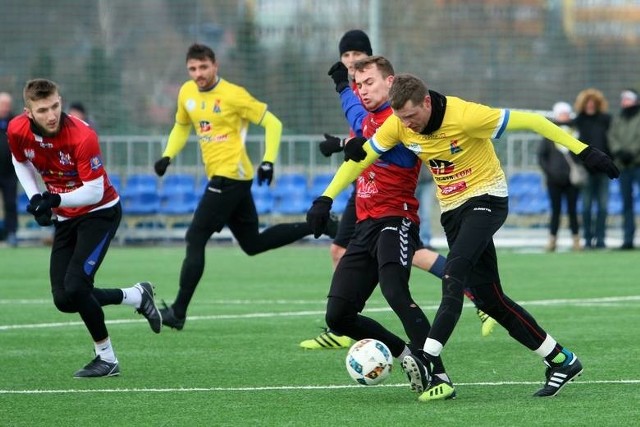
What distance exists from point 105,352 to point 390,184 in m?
2.16

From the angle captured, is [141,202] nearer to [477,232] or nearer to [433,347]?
[477,232]

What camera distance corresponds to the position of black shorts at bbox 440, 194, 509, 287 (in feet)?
26.0

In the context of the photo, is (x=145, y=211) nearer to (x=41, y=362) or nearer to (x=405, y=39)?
(x=405, y=39)

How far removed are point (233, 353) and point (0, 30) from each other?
1904 centimetres

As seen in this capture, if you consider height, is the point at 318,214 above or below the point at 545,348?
above

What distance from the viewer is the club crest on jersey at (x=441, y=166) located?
8070mm

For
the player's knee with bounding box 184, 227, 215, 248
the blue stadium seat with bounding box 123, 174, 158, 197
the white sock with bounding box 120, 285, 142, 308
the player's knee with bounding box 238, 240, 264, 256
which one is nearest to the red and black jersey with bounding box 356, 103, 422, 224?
the white sock with bounding box 120, 285, 142, 308

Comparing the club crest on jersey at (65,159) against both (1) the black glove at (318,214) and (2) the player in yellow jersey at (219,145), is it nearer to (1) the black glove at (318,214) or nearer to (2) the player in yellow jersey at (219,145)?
(1) the black glove at (318,214)

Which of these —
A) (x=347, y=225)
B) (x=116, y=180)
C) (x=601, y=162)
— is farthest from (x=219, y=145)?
(x=116, y=180)

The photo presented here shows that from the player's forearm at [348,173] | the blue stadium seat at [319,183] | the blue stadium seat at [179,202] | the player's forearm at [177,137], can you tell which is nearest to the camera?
the player's forearm at [348,173]

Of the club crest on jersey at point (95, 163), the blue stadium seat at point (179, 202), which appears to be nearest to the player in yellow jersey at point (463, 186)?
the club crest on jersey at point (95, 163)

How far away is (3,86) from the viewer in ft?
91.5

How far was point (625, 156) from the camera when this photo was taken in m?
20.7

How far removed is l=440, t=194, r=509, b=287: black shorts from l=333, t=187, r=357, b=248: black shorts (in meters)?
2.60
